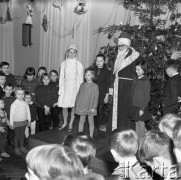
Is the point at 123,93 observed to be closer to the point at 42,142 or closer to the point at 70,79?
the point at 70,79

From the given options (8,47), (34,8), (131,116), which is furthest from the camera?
(8,47)

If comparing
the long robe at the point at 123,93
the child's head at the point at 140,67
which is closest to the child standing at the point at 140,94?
the child's head at the point at 140,67

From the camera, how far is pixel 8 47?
796 cm

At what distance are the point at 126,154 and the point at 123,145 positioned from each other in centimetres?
7

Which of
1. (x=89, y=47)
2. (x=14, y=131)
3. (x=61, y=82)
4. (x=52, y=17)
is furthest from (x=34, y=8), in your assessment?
(x=14, y=131)

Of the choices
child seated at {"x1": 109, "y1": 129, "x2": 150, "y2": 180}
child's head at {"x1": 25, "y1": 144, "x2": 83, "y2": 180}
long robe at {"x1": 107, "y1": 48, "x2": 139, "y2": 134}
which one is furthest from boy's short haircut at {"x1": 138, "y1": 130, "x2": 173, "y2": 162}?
long robe at {"x1": 107, "y1": 48, "x2": 139, "y2": 134}

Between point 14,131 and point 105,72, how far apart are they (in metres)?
1.76

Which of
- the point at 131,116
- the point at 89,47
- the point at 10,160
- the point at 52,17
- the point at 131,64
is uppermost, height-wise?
the point at 52,17

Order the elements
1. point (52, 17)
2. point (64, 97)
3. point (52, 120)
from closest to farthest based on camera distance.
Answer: point (64, 97) < point (52, 120) < point (52, 17)

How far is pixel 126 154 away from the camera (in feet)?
6.43

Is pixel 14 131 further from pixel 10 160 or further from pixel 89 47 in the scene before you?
pixel 89 47

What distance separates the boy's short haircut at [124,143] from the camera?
1963 millimetres

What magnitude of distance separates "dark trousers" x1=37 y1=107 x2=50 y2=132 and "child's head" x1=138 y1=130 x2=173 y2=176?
3.12 m

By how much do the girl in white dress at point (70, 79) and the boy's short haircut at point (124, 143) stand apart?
2.40 meters
